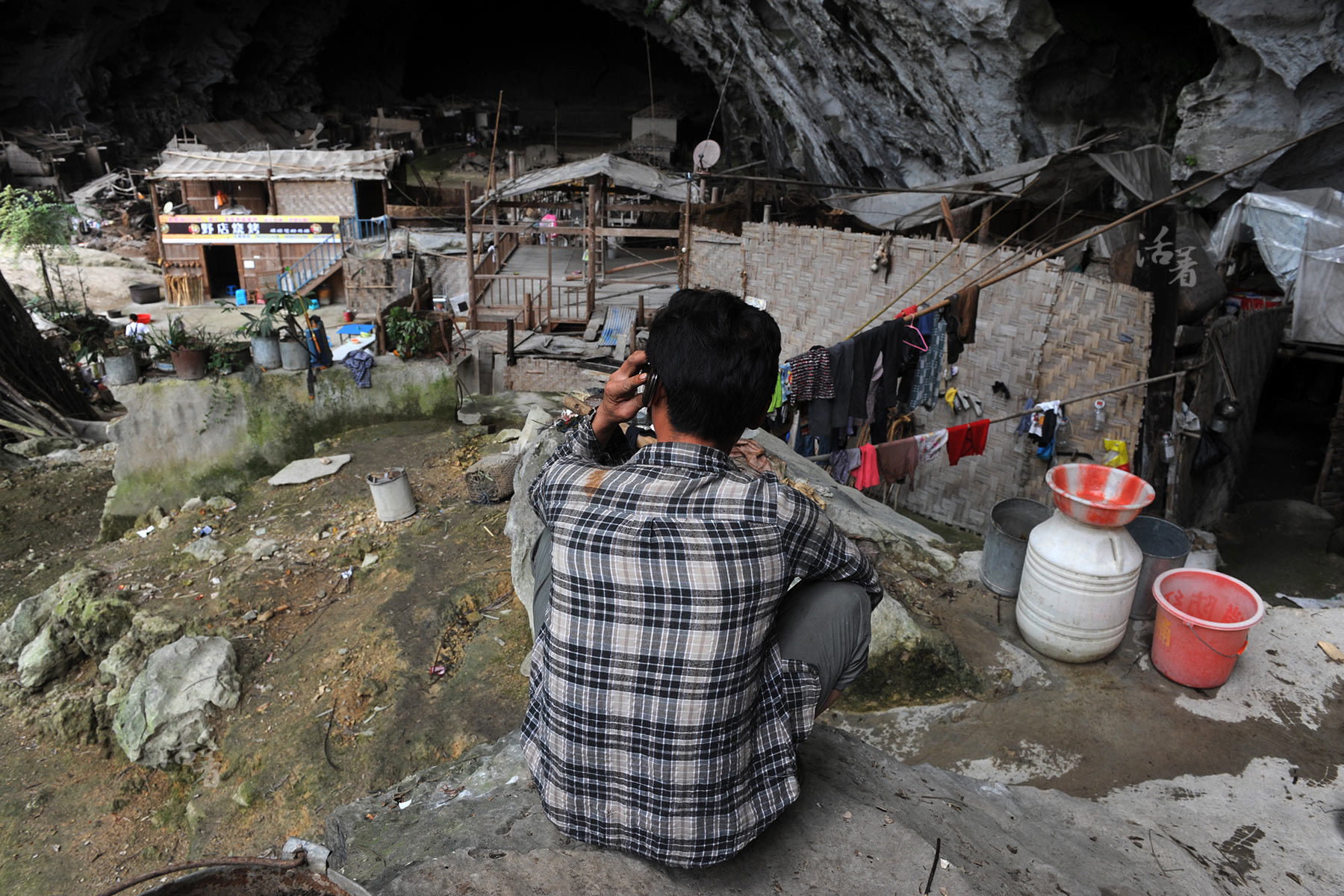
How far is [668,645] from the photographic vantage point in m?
1.61

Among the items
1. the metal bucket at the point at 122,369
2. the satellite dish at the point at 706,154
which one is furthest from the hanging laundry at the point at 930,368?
the satellite dish at the point at 706,154

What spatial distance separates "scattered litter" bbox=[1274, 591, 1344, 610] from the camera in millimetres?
5605

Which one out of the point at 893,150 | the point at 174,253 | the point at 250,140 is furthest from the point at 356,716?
the point at 250,140

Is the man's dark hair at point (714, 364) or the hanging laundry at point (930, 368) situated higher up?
the man's dark hair at point (714, 364)

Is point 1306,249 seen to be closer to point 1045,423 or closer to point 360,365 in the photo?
point 1045,423

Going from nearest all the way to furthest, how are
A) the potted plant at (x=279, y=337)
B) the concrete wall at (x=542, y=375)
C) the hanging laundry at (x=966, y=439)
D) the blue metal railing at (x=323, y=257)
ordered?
the hanging laundry at (x=966, y=439), the potted plant at (x=279, y=337), the concrete wall at (x=542, y=375), the blue metal railing at (x=323, y=257)

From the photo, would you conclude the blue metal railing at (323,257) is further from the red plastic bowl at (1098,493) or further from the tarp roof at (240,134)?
the red plastic bowl at (1098,493)

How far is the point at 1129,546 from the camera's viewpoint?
369 cm

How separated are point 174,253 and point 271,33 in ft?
50.0

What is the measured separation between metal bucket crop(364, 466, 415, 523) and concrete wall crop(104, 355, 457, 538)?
2212 millimetres

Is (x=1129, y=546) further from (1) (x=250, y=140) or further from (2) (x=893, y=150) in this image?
(1) (x=250, y=140)

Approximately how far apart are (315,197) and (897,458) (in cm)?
1941

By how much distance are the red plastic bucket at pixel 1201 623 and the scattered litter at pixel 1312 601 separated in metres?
2.31

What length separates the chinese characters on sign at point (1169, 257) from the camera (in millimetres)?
5676
